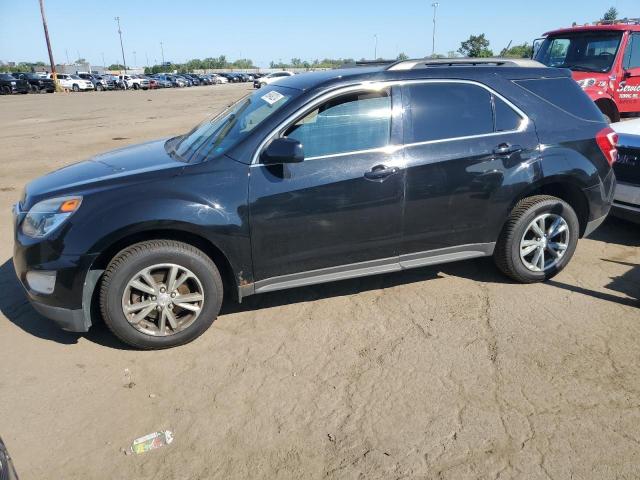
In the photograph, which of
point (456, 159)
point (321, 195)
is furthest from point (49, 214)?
point (456, 159)

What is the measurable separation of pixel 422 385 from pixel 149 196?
2.16m

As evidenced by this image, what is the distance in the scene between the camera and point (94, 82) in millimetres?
50250

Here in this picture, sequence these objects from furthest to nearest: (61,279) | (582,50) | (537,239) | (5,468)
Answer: (582,50) < (537,239) < (61,279) < (5,468)

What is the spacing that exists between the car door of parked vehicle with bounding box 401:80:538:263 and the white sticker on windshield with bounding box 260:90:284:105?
3.23 feet

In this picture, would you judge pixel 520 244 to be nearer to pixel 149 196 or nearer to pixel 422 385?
pixel 422 385

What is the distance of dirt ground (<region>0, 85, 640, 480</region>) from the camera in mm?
2557

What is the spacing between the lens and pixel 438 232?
404 cm

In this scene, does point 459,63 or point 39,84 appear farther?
point 39,84

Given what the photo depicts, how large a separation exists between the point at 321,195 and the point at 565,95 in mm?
2498

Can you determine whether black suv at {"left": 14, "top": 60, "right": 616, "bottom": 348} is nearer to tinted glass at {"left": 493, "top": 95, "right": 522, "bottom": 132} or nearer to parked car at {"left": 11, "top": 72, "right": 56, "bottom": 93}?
tinted glass at {"left": 493, "top": 95, "right": 522, "bottom": 132}

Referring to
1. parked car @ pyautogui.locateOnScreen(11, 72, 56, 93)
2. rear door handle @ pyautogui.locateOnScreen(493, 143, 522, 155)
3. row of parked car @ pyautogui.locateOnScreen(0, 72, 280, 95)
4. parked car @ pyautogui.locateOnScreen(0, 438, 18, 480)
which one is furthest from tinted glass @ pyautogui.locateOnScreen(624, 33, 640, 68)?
parked car @ pyautogui.locateOnScreen(11, 72, 56, 93)

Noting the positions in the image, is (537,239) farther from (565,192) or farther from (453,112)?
(453,112)

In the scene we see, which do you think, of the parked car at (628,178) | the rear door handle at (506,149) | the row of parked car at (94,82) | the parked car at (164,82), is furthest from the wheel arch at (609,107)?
the parked car at (164,82)

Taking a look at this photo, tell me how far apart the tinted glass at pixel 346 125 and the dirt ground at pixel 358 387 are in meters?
1.32
